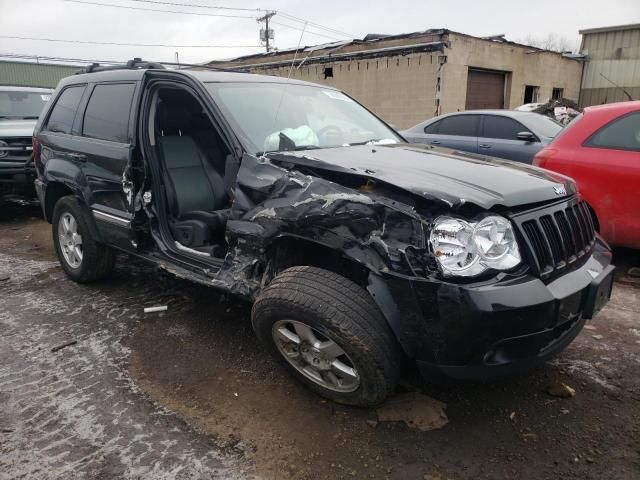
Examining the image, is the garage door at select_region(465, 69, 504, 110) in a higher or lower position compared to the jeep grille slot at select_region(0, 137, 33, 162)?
higher

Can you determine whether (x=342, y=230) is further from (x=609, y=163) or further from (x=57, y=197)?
(x=57, y=197)

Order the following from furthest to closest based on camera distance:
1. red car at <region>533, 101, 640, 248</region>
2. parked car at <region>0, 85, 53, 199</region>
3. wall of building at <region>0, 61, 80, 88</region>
→ wall of building at <region>0, 61, 80, 88</region>, parked car at <region>0, 85, 53, 199</region>, red car at <region>533, 101, 640, 248</region>

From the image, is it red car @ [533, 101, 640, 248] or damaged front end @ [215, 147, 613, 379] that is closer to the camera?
damaged front end @ [215, 147, 613, 379]

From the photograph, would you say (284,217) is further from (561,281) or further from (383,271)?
(561,281)

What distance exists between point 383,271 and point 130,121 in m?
2.40

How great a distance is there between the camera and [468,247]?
2066mm

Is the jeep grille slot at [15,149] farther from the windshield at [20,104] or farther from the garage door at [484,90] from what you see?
the garage door at [484,90]

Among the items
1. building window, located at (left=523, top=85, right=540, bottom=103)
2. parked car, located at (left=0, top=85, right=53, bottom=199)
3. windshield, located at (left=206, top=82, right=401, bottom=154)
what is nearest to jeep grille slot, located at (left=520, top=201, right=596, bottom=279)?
windshield, located at (left=206, top=82, right=401, bottom=154)

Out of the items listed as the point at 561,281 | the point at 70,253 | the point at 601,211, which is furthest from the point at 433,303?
the point at 70,253

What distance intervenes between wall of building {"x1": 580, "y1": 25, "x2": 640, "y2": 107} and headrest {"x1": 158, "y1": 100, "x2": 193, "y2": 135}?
18868 mm

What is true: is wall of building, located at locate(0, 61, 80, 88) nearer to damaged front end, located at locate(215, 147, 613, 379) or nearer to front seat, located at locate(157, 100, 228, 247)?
front seat, located at locate(157, 100, 228, 247)

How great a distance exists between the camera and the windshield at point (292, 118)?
2998mm

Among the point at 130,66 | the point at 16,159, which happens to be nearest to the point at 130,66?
the point at 130,66

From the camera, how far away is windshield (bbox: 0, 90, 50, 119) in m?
7.96
